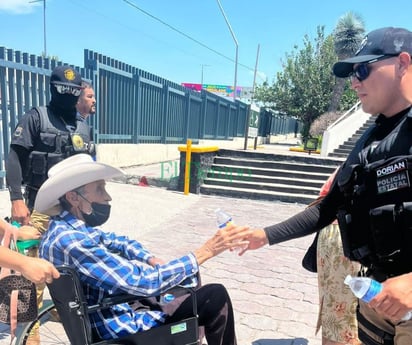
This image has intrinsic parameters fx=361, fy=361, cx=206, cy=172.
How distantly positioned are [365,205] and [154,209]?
565 centimetres

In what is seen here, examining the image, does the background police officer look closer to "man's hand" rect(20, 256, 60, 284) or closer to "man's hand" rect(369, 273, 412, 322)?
"man's hand" rect(20, 256, 60, 284)

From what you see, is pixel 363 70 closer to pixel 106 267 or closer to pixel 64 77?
pixel 106 267

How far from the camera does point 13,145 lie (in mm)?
2834

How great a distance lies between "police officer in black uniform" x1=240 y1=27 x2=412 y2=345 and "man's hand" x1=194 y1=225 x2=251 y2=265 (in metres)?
0.68

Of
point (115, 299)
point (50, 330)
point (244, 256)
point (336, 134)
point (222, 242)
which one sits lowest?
point (244, 256)

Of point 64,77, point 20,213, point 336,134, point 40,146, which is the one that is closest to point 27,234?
point 20,213

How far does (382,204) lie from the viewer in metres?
1.33

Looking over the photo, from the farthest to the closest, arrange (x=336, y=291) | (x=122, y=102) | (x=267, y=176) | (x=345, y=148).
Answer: (x=345, y=148), (x=122, y=102), (x=267, y=176), (x=336, y=291)

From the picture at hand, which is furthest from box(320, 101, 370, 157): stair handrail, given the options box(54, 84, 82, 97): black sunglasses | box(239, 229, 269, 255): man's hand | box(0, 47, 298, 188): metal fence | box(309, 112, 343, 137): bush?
box(239, 229, 269, 255): man's hand

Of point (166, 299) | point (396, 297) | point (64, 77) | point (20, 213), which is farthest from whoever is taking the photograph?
point (64, 77)

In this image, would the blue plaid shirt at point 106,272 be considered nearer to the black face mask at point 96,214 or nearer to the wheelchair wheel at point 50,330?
the black face mask at point 96,214

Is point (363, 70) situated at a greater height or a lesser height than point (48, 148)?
greater

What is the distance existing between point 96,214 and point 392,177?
145cm

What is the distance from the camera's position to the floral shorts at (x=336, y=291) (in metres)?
2.18
